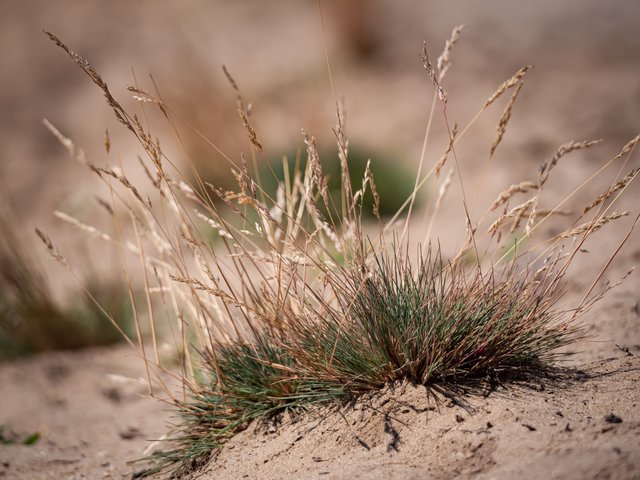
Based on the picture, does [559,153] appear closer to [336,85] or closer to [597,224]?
[597,224]

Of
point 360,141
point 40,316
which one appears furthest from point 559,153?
point 360,141

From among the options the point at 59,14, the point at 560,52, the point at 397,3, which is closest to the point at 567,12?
the point at 560,52

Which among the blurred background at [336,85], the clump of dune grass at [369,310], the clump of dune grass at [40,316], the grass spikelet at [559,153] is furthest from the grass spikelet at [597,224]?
the clump of dune grass at [40,316]

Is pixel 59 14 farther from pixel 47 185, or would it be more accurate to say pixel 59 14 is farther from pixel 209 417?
pixel 209 417

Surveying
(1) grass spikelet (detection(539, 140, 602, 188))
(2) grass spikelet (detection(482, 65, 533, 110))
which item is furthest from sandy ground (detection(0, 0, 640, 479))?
(2) grass spikelet (detection(482, 65, 533, 110))

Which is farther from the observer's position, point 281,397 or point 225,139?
→ point 225,139

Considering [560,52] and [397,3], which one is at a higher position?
[397,3]

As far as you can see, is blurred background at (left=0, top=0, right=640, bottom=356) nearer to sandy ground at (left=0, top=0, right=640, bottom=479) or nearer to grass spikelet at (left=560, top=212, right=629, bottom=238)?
sandy ground at (left=0, top=0, right=640, bottom=479)

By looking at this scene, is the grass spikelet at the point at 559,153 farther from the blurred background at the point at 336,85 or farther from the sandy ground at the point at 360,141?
the blurred background at the point at 336,85
